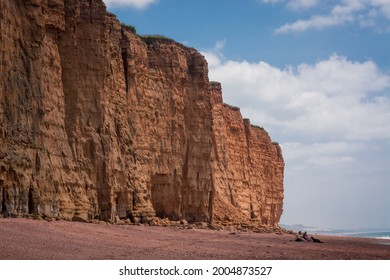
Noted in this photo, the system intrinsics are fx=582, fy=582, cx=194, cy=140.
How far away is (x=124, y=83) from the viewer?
36250 millimetres

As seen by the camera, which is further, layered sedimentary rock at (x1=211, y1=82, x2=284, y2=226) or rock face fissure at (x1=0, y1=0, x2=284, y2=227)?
layered sedimentary rock at (x1=211, y1=82, x2=284, y2=226)

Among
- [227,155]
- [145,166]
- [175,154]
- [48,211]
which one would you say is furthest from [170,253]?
[227,155]

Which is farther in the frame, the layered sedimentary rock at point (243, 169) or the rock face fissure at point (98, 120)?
the layered sedimentary rock at point (243, 169)

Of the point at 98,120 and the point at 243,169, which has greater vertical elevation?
the point at 243,169

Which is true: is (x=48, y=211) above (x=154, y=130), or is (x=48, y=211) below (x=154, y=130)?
below

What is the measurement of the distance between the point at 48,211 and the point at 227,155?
34.8m

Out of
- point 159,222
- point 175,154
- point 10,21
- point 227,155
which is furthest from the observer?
point 227,155

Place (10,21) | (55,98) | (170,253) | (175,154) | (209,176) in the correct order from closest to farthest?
(170,253) < (10,21) < (55,98) < (175,154) < (209,176)

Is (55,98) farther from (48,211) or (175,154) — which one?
(175,154)

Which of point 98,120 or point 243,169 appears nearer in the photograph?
point 98,120

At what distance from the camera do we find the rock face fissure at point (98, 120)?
2484cm

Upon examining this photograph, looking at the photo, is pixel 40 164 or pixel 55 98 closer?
pixel 40 164

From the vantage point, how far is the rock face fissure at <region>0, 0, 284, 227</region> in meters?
24.8

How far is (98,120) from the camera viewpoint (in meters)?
31.0
